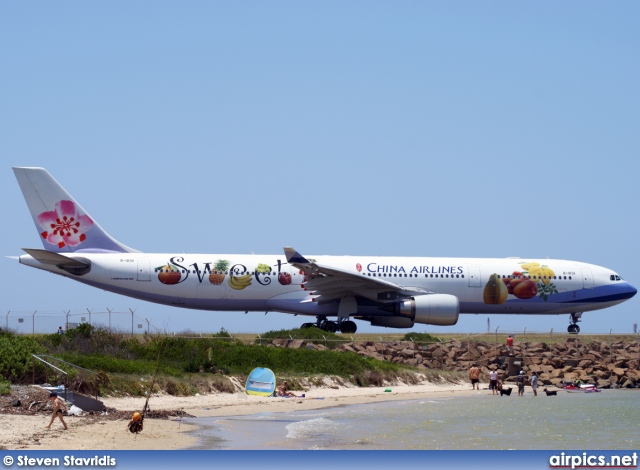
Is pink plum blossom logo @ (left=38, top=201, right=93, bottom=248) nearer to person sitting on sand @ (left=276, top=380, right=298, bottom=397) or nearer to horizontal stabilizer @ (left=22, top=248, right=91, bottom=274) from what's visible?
horizontal stabilizer @ (left=22, top=248, right=91, bottom=274)

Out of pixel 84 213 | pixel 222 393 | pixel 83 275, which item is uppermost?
pixel 84 213

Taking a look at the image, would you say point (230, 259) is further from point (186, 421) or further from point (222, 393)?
point (186, 421)

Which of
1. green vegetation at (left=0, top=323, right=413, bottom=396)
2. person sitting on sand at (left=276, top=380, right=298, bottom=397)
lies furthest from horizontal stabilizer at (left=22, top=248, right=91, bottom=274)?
person sitting on sand at (left=276, top=380, right=298, bottom=397)

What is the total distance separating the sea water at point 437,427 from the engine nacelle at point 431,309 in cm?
713

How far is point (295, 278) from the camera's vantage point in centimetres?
3544

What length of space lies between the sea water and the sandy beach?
0.67m

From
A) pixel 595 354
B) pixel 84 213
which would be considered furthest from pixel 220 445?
pixel 595 354

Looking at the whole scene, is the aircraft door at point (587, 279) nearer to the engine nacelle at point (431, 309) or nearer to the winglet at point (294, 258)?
Answer: the engine nacelle at point (431, 309)

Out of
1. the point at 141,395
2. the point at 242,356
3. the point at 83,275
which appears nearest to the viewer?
the point at 141,395

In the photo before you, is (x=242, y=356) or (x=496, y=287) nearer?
(x=242, y=356)

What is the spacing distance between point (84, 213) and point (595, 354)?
67.9 ft

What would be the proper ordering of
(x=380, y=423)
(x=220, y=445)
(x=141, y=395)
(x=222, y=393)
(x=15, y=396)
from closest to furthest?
(x=220, y=445) → (x=15, y=396) → (x=380, y=423) → (x=141, y=395) → (x=222, y=393)

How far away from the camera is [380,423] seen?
833 inches

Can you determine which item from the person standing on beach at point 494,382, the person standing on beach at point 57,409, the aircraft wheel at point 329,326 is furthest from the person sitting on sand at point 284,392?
the person standing on beach at point 57,409
